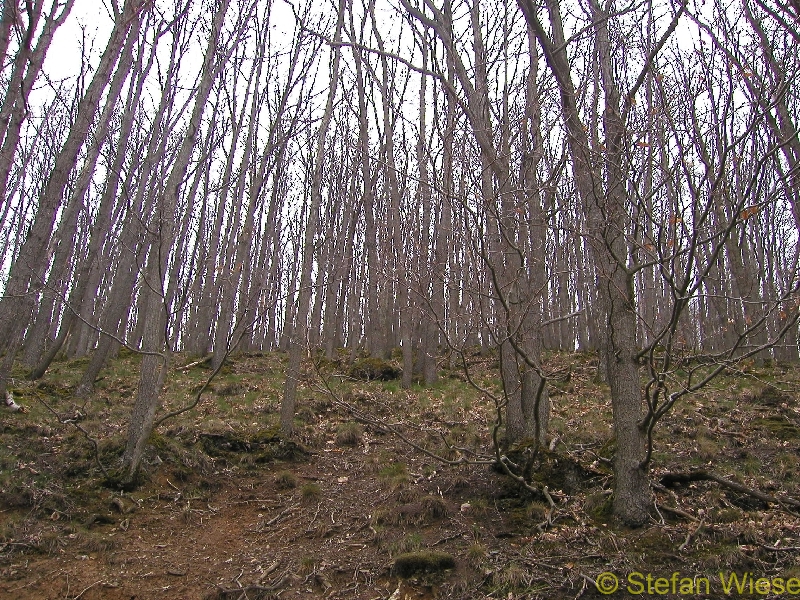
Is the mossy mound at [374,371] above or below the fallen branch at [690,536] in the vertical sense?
above

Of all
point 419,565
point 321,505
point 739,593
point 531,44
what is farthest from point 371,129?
point 739,593

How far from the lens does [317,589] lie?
13.2 feet

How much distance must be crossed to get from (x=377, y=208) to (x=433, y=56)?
34.5 feet

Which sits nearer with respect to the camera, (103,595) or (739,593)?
(739,593)

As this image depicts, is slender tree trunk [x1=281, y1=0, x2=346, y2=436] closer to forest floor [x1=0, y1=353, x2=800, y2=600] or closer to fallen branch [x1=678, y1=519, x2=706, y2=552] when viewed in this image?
forest floor [x1=0, y1=353, x2=800, y2=600]

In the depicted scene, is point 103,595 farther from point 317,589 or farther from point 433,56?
point 433,56

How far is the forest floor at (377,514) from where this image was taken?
3.79 m

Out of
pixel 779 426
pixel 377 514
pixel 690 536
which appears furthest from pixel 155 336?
pixel 779 426

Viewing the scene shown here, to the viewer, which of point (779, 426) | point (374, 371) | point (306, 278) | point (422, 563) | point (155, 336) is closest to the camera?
point (422, 563)

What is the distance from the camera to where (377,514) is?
16.6ft

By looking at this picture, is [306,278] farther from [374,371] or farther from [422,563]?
[374,371]

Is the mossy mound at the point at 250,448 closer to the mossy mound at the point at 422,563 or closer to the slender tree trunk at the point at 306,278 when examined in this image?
the slender tree trunk at the point at 306,278

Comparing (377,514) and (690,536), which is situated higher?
(690,536)

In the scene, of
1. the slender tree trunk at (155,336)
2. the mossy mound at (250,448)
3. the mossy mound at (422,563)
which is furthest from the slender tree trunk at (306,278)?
the mossy mound at (422,563)
